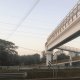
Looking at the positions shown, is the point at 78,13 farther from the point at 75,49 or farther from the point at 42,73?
the point at 75,49

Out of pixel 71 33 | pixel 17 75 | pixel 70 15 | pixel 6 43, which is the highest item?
pixel 6 43

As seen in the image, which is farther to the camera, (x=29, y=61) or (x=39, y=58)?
(x=39, y=58)

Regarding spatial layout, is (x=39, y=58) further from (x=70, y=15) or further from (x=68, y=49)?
(x=70, y=15)

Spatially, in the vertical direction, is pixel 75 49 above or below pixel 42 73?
above

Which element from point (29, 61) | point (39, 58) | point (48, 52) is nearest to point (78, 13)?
point (48, 52)

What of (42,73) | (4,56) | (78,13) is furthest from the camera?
(4,56)

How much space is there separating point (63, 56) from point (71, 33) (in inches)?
3661

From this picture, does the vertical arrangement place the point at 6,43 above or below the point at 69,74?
above

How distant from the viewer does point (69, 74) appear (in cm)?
3769

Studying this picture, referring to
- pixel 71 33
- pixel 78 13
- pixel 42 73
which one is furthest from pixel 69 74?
pixel 78 13

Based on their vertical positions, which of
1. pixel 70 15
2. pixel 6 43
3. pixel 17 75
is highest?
pixel 6 43

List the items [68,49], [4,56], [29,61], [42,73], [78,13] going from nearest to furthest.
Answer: [78,13]
[42,73]
[4,56]
[68,49]
[29,61]

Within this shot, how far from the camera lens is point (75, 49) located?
86.2m

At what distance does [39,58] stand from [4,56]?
40080mm
